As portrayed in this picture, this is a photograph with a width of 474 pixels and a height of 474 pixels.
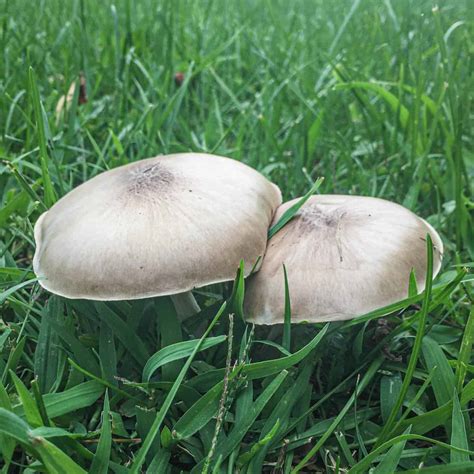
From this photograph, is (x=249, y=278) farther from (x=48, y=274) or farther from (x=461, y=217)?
(x=461, y=217)

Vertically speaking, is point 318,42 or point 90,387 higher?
point 318,42

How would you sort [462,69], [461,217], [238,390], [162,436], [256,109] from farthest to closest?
[256,109] → [462,69] → [461,217] → [238,390] → [162,436]

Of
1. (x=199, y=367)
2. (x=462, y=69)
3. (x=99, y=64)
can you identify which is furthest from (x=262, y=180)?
(x=99, y=64)

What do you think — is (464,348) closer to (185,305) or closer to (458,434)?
(458,434)

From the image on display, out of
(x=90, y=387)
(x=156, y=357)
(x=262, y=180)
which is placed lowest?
(x=90, y=387)

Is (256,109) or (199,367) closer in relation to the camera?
(199,367)

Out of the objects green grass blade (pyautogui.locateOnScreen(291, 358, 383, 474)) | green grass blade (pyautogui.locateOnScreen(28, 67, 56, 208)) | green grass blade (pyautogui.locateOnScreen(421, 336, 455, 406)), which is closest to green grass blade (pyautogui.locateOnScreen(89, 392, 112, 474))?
green grass blade (pyautogui.locateOnScreen(291, 358, 383, 474))
